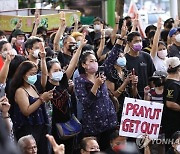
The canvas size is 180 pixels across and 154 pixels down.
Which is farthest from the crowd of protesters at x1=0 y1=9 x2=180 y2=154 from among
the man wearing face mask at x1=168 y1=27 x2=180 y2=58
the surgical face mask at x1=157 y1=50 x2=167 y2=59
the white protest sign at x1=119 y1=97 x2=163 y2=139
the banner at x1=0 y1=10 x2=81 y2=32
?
the banner at x1=0 y1=10 x2=81 y2=32

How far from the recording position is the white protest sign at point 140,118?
5590 mm

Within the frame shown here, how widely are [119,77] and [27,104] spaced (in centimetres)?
160

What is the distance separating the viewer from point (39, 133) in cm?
508

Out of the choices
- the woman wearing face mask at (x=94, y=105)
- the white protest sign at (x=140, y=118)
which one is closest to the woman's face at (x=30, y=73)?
the woman wearing face mask at (x=94, y=105)

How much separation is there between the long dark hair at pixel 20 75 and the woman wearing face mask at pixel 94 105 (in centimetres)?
77

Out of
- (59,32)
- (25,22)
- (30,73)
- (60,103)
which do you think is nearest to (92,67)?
(60,103)

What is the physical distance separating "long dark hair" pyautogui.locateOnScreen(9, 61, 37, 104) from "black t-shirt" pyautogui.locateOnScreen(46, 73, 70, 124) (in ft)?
1.76

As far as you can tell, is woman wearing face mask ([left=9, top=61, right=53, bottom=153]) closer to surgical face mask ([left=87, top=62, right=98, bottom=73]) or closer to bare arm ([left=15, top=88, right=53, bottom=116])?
bare arm ([left=15, top=88, right=53, bottom=116])

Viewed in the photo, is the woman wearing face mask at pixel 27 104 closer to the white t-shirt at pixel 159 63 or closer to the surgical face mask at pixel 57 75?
the surgical face mask at pixel 57 75

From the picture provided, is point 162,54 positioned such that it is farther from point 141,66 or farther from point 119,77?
point 119,77

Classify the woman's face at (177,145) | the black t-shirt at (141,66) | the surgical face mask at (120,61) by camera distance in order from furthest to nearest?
the black t-shirt at (141,66) < the surgical face mask at (120,61) < the woman's face at (177,145)

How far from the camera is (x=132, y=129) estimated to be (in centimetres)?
563

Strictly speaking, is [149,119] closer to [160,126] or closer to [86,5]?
[160,126]

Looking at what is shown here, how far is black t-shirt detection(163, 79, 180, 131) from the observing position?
5.95 metres
